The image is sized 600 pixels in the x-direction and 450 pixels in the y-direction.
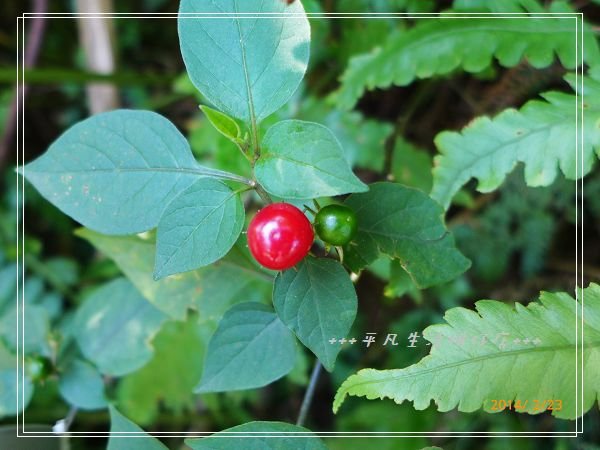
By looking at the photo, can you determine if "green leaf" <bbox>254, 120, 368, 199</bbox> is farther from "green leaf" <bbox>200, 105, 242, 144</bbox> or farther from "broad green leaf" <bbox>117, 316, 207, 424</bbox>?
"broad green leaf" <bbox>117, 316, 207, 424</bbox>

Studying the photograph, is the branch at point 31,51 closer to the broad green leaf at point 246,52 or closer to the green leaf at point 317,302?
the broad green leaf at point 246,52

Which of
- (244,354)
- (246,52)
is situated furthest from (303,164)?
(244,354)

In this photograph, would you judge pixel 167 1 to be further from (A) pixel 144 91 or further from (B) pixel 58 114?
(B) pixel 58 114

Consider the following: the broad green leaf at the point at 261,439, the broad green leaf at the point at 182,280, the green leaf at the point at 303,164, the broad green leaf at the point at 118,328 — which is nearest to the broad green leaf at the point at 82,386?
the broad green leaf at the point at 118,328

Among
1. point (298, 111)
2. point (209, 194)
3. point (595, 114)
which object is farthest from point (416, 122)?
point (209, 194)

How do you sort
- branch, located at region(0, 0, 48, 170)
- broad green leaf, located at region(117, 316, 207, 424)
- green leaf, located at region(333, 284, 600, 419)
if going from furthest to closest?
branch, located at region(0, 0, 48, 170) → broad green leaf, located at region(117, 316, 207, 424) → green leaf, located at region(333, 284, 600, 419)

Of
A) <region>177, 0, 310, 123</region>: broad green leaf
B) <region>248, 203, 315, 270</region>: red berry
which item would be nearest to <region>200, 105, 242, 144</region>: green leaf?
<region>177, 0, 310, 123</region>: broad green leaf

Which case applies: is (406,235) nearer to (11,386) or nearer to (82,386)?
(82,386)
